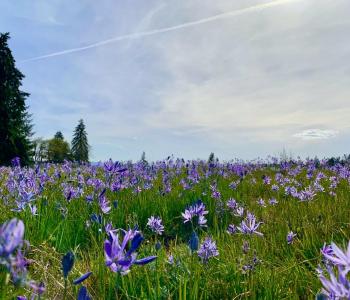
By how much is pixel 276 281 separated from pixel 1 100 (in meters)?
33.3

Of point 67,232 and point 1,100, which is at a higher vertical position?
point 1,100

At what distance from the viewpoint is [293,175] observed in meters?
9.49

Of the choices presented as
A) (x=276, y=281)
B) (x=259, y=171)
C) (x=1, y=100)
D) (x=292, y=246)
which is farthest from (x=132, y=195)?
(x=1, y=100)

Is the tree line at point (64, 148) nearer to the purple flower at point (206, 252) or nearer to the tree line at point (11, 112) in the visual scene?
the tree line at point (11, 112)

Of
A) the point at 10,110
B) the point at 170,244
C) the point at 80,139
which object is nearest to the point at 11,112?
the point at 10,110

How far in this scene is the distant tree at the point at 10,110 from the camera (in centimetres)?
3153

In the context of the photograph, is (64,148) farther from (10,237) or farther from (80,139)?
(10,237)

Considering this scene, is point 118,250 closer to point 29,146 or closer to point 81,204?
point 81,204

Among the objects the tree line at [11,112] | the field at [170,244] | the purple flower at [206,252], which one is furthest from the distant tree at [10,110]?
the purple flower at [206,252]

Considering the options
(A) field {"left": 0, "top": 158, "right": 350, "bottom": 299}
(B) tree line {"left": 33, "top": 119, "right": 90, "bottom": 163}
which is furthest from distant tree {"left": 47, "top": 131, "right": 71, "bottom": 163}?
(A) field {"left": 0, "top": 158, "right": 350, "bottom": 299}

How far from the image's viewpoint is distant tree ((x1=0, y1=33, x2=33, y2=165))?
103 ft

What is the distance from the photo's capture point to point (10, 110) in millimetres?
32531

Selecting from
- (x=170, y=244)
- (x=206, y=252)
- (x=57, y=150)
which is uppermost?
(x=57, y=150)

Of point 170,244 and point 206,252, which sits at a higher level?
point 206,252
